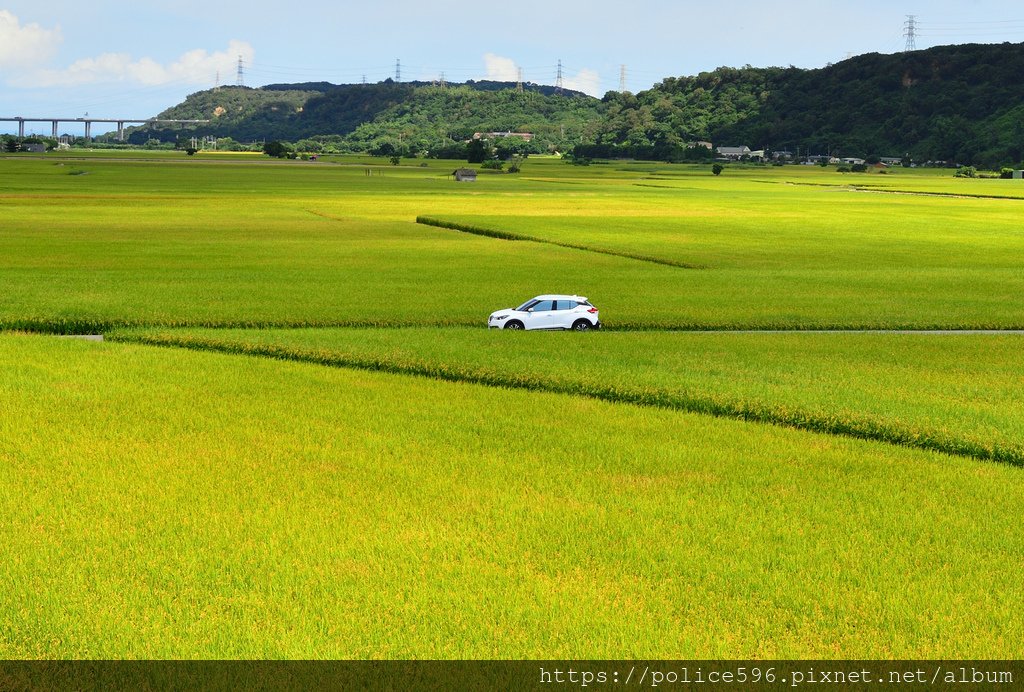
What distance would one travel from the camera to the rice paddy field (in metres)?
13.8

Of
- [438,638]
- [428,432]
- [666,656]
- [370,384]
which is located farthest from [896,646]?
[370,384]

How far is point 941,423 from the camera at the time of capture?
84.0ft

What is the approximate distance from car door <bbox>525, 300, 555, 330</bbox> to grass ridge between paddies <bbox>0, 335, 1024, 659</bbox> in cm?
1552

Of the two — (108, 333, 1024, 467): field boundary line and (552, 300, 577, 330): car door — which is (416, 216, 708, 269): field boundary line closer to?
(552, 300, 577, 330): car door

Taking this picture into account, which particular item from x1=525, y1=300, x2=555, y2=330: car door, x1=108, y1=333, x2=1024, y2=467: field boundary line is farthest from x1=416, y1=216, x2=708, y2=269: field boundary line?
x1=108, y1=333, x2=1024, y2=467: field boundary line

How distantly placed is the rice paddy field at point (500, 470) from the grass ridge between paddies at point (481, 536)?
6 centimetres

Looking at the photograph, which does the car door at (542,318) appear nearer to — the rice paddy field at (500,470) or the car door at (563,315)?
the car door at (563,315)

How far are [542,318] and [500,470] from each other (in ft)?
71.4

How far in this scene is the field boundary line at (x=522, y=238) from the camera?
232ft

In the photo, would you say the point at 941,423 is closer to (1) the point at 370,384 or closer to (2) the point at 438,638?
(1) the point at 370,384

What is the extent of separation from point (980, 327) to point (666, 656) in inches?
1453

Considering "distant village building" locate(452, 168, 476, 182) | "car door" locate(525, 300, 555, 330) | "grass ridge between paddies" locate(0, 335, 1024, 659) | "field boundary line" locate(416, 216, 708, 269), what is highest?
"distant village building" locate(452, 168, 476, 182)

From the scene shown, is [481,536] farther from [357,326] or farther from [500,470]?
[357,326]

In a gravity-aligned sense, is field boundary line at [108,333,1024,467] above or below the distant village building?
below
